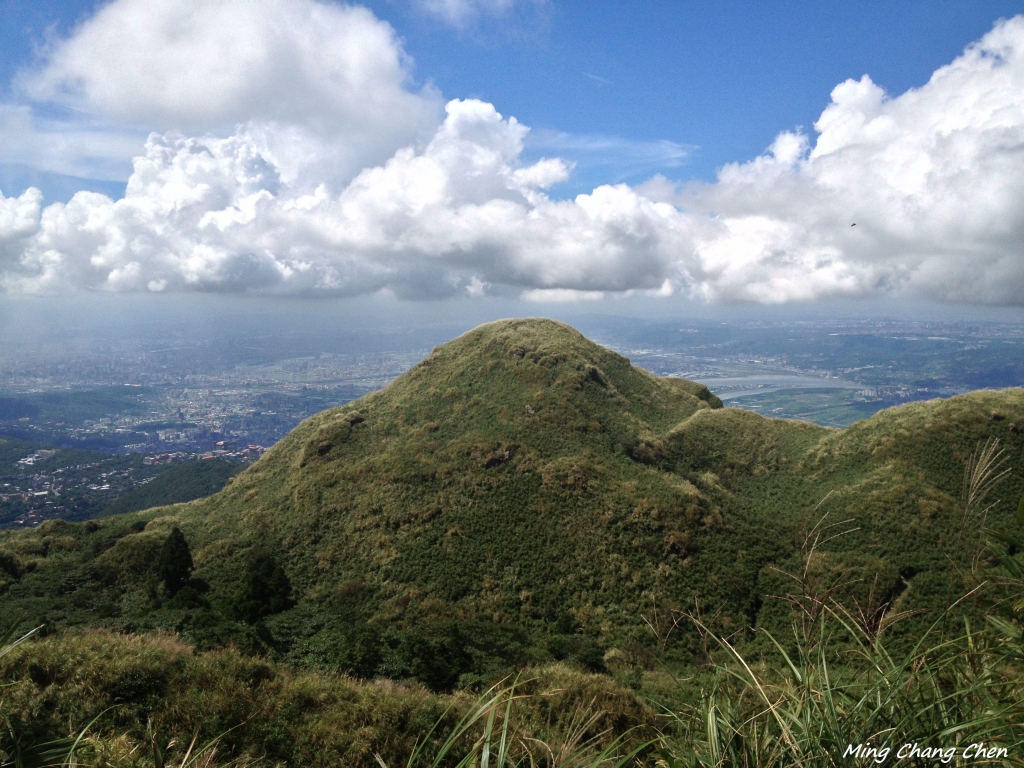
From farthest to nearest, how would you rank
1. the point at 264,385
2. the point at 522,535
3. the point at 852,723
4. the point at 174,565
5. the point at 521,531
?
the point at 264,385, the point at 521,531, the point at 522,535, the point at 174,565, the point at 852,723

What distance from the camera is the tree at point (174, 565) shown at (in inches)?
966

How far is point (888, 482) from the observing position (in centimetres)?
3072

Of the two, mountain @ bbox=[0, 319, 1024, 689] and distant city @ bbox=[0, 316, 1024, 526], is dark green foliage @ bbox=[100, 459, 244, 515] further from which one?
mountain @ bbox=[0, 319, 1024, 689]

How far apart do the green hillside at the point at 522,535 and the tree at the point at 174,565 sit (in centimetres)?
12

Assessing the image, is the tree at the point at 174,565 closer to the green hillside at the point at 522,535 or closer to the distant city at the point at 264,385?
the green hillside at the point at 522,535

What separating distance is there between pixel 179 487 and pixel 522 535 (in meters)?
46.7

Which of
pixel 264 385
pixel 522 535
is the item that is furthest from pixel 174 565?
pixel 264 385

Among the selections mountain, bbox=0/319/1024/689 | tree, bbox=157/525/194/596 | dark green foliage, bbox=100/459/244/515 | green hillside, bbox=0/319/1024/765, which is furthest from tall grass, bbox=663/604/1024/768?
dark green foliage, bbox=100/459/244/515

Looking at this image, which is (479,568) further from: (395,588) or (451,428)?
A: (451,428)

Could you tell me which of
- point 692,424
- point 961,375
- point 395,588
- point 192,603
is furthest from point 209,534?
point 961,375

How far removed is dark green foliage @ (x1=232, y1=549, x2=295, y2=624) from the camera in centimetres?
2134

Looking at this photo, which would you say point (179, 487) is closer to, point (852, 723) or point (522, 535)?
point (522, 535)

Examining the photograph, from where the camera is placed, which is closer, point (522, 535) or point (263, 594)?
point (263, 594)

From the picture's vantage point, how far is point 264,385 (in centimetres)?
14575
